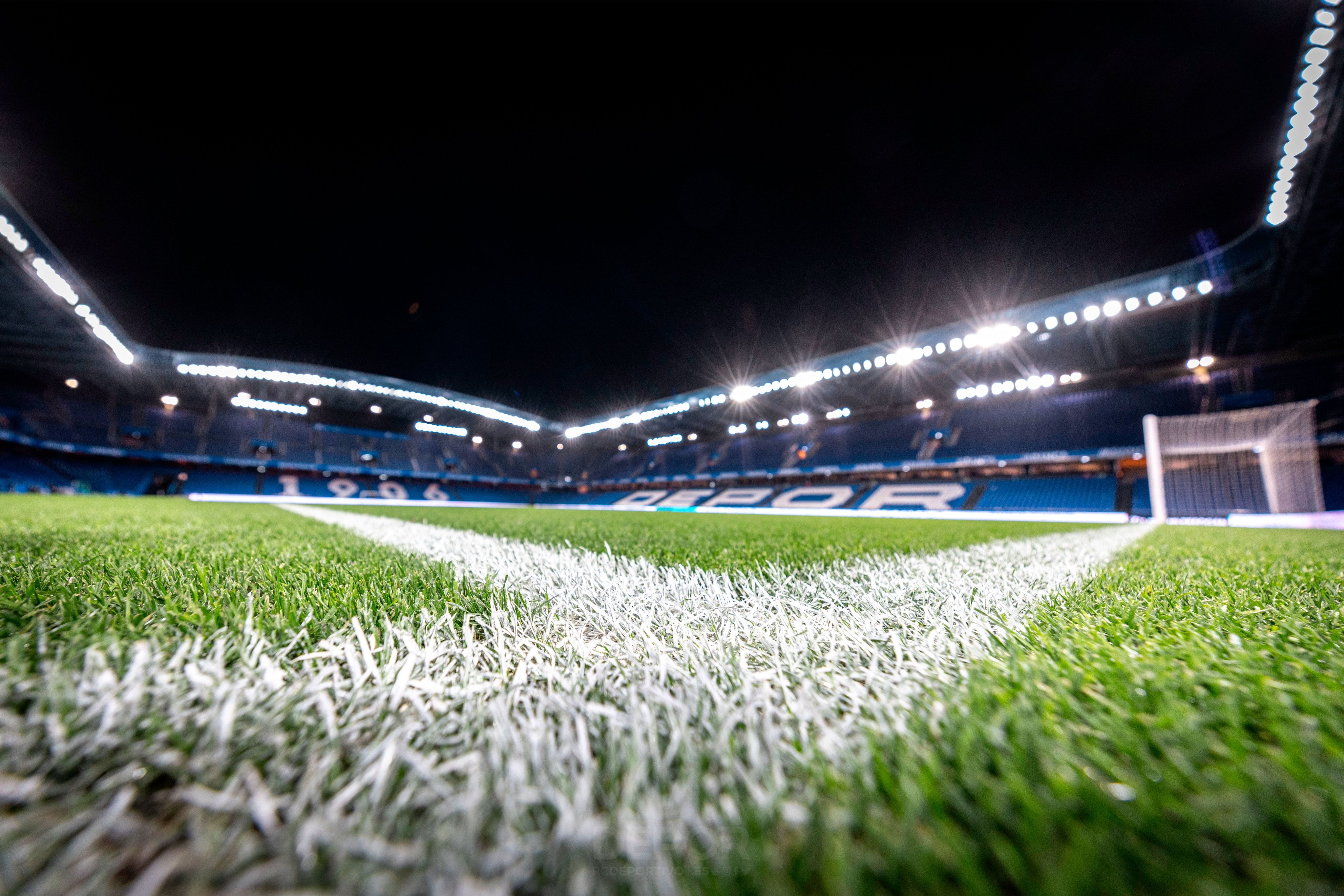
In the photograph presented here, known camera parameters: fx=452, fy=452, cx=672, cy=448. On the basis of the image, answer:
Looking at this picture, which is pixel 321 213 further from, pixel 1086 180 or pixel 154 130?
pixel 1086 180

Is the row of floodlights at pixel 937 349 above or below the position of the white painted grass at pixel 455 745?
above

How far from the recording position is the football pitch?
35cm

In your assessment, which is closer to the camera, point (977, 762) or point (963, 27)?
point (977, 762)

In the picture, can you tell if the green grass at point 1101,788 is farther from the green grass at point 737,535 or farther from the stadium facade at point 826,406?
the stadium facade at point 826,406

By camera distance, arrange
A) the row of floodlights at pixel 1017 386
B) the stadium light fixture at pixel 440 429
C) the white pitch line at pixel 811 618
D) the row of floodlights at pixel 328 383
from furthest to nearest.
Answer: the stadium light fixture at pixel 440 429
the row of floodlights at pixel 328 383
the row of floodlights at pixel 1017 386
the white pitch line at pixel 811 618

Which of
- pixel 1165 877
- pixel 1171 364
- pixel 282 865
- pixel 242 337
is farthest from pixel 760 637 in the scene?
pixel 1171 364

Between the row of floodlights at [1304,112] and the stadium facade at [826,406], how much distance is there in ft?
0.07

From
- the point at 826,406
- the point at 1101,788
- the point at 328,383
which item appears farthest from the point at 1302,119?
the point at 328,383

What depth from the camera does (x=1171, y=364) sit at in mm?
15625

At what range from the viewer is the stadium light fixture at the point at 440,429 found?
26.7 metres

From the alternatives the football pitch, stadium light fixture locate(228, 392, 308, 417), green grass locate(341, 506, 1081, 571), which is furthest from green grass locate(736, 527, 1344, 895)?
stadium light fixture locate(228, 392, 308, 417)

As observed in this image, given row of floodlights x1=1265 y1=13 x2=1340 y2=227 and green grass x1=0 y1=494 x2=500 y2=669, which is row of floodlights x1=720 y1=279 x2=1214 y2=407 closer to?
row of floodlights x1=1265 y1=13 x2=1340 y2=227

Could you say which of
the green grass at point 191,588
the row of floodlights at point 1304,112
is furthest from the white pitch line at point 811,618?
the row of floodlights at point 1304,112

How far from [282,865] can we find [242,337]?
20852 millimetres
